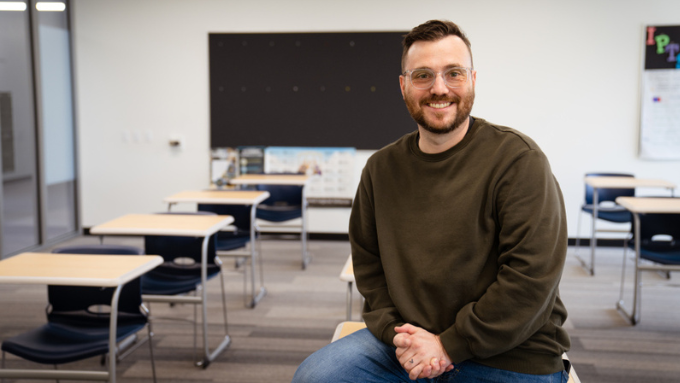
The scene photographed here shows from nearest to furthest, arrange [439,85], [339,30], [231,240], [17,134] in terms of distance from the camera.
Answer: [439,85] → [231,240] → [17,134] → [339,30]

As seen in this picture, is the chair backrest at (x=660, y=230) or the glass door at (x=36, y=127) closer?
the chair backrest at (x=660, y=230)

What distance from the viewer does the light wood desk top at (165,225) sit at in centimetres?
311

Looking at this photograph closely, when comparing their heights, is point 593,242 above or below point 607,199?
below

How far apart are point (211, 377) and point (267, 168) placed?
12.2 ft

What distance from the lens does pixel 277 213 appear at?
5.29 m

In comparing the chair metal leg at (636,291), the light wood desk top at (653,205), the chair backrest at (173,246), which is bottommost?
the chair metal leg at (636,291)

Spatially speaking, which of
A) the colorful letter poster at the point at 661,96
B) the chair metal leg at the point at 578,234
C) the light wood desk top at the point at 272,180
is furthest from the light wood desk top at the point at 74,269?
the colorful letter poster at the point at 661,96

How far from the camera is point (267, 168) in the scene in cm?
655

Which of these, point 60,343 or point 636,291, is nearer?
point 60,343

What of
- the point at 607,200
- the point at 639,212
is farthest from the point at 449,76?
the point at 607,200

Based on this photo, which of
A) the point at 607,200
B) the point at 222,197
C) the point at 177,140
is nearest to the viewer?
the point at 222,197

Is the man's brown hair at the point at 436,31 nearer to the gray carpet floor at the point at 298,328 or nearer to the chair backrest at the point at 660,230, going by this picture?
the gray carpet floor at the point at 298,328

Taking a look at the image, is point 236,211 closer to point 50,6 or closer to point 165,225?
point 165,225

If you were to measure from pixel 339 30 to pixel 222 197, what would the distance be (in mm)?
2865
